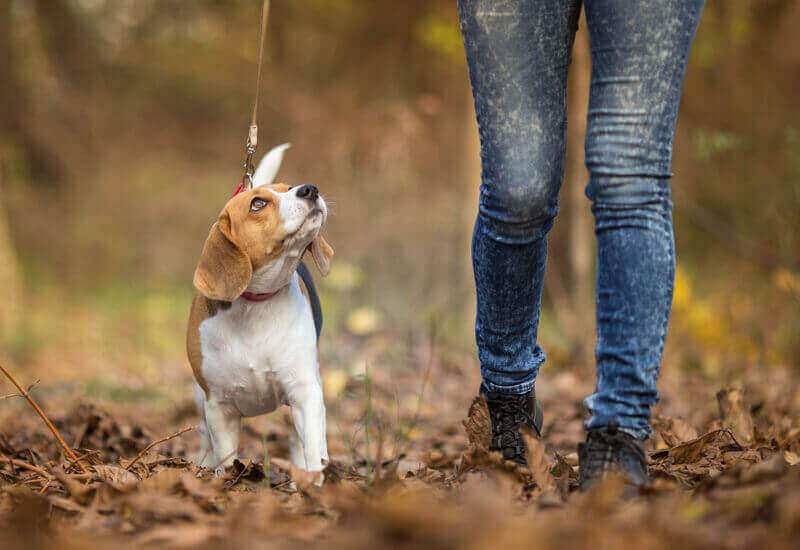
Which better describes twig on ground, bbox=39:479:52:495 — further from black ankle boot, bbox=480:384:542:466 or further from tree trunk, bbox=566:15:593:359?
tree trunk, bbox=566:15:593:359

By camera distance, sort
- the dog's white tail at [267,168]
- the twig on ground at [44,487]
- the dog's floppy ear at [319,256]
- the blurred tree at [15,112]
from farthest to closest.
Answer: the blurred tree at [15,112] < the dog's white tail at [267,168] < the dog's floppy ear at [319,256] < the twig on ground at [44,487]

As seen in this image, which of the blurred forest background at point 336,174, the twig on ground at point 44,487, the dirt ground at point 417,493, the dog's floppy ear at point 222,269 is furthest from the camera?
the blurred forest background at point 336,174

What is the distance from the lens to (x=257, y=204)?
241cm

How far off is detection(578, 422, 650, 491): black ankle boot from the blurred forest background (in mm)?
1654

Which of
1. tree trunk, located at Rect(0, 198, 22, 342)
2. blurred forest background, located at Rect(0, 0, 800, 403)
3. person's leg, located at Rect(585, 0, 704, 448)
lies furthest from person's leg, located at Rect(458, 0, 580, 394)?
tree trunk, located at Rect(0, 198, 22, 342)

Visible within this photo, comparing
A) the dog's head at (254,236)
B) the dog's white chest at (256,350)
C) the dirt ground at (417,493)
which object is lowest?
the dirt ground at (417,493)

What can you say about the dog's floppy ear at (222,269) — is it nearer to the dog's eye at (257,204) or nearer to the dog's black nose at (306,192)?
the dog's eye at (257,204)

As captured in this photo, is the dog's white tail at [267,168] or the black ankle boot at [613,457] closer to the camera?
the black ankle boot at [613,457]

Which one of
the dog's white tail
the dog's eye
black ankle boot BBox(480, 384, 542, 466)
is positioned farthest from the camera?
the dog's white tail

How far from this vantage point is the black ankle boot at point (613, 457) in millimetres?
1679

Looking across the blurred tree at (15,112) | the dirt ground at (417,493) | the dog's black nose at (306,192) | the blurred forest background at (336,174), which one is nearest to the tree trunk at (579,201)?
the blurred forest background at (336,174)

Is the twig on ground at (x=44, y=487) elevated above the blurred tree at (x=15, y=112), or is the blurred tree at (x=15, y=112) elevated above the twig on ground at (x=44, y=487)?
the blurred tree at (x=15, y=112)

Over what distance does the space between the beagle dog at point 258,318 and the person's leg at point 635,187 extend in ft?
3.36

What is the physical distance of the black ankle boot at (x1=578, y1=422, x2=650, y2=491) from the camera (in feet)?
5.51
